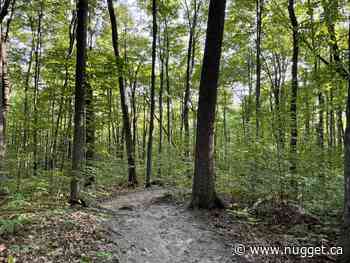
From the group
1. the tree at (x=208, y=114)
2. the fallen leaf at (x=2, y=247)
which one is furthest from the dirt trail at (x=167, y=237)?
the fallen leaf at (x=2, y=247)

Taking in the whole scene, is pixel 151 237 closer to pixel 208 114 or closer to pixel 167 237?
pixel 167 237

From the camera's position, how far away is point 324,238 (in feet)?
15.9

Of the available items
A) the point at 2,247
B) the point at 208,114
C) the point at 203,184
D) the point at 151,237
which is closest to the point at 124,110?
the point at 208,114

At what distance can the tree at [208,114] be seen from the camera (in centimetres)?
686

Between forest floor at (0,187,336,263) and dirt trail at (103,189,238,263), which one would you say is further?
dirt trail at (103,189,238,263)

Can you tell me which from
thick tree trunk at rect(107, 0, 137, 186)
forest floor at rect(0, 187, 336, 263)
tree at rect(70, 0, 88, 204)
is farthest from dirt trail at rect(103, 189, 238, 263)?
thick tree trunk at rect(107, 0, 137, 186)

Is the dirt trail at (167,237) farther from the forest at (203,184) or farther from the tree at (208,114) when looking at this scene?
the tree at (208,114)

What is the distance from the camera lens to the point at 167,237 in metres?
5.12

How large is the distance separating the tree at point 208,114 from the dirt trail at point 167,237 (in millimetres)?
563

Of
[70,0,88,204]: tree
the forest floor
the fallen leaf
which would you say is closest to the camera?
the fallen leaf

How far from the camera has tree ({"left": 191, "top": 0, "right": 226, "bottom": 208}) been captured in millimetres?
6859

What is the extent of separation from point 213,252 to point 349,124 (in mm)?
3059

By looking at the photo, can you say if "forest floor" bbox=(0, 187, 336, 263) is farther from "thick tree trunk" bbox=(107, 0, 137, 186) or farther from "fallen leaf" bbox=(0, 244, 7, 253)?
"thick tree trunk" bbox=(107, 0, 137, 186)

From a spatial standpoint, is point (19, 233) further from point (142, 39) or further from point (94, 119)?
point (142, 39)
